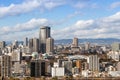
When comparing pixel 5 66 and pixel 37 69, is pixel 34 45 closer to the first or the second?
pixel 37 69

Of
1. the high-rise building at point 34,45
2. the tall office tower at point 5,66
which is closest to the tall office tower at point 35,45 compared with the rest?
the high-rise building at point 34,45

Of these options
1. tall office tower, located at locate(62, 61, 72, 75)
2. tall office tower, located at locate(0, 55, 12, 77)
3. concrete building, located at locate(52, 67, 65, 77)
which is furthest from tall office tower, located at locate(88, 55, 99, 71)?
tall office tower, located at locate(0, 55, 12, 77)

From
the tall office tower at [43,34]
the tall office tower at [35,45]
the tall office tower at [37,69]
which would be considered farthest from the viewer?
the tall office tower at [43,34]

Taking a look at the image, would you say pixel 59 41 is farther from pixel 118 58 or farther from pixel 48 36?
pixel 118 58

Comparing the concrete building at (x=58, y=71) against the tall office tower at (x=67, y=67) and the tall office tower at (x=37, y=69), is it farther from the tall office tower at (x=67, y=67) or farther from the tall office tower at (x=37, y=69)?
the tall office tower at (x=37, y=69)

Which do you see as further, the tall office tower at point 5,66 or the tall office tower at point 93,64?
the tall office tower at point 93,64

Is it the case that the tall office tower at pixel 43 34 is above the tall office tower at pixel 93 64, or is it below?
above

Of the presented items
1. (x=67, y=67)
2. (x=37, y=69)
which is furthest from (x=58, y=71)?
(x=67, y=67)

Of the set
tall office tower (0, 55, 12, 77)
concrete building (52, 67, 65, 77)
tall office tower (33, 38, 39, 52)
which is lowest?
concrete building (52, 67, 65, 77)

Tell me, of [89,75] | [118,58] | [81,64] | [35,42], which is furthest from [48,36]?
[89,75]

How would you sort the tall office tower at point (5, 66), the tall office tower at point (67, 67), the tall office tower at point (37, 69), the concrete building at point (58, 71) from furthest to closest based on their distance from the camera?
the tall office tower at point (67, 67) < the concrete building at point (58, 71) < the tall office tower at point (37, 69) < the tall office tower at point (5, 66)

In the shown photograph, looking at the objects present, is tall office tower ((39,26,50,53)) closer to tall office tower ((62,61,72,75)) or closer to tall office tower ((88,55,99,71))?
tall office tower ((88,55,99,71))
